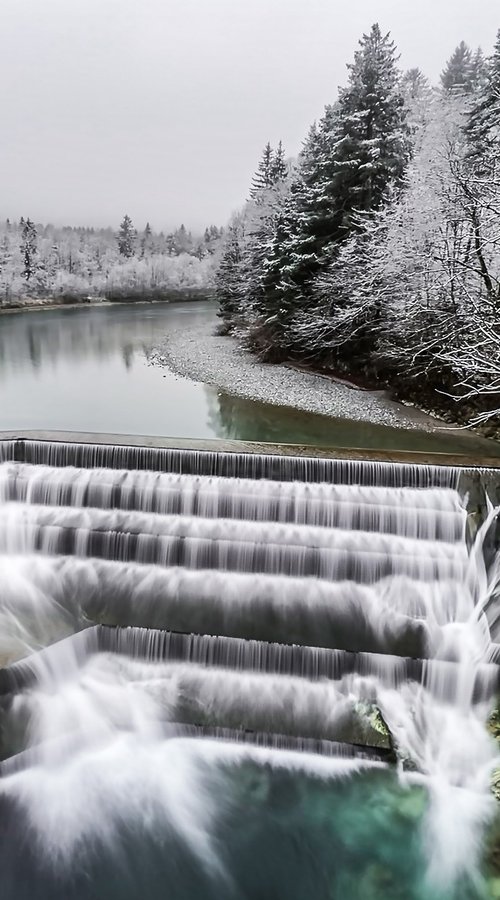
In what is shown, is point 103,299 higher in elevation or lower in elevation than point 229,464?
higher

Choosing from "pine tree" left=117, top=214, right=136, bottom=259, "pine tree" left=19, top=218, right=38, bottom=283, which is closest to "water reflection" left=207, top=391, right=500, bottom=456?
"pine tree" left=19, top=218, right=38, bottom=283

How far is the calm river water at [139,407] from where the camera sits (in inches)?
511

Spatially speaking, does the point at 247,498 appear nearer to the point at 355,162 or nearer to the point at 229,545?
the point at 229,545

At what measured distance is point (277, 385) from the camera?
18.2 meters

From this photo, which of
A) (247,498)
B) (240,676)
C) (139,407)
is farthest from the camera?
(139,407)

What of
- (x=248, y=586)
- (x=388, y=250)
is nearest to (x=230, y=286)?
(x=388, y=250)

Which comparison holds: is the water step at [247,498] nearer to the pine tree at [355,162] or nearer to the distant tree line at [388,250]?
the distant tree line at [388,250]

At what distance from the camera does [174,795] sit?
6188 mm

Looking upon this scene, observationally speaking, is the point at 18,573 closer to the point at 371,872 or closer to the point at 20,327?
the point at 371,872

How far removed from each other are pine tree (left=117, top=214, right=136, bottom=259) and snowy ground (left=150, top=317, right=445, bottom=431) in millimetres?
74672

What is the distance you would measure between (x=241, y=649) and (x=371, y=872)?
2757 mm

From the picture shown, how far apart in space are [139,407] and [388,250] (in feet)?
27.9

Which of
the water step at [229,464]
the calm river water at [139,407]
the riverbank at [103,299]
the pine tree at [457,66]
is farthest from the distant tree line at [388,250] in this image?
the riverbank at [103,299]

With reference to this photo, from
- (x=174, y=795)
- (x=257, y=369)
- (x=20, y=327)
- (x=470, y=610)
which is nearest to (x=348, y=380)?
(x=257, y=369)
